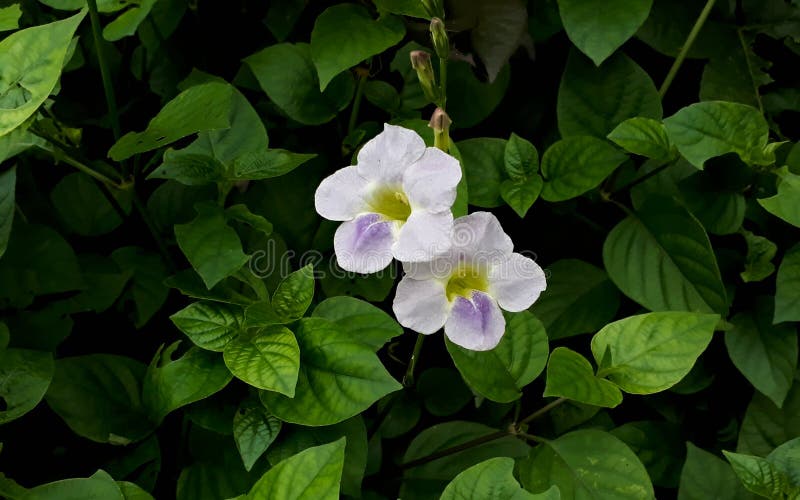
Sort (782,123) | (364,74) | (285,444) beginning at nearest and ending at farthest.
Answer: (285,444) → (364,74) → (782,123)

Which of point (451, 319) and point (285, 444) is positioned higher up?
point (451, 319)

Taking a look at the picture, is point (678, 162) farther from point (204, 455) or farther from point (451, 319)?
point (204, 455)

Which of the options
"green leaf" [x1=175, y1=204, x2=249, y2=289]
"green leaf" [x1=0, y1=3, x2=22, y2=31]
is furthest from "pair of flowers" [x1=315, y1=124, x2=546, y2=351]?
"green leaf" [x1=0, y1=3, x2=22, y2=31]

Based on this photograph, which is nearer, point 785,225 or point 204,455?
point 204,455

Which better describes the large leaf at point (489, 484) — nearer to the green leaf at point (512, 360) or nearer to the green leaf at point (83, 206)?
the green leaf at point (512, 360)

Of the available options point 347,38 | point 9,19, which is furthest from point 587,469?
point 9,19

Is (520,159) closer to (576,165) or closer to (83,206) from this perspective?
(576,165)

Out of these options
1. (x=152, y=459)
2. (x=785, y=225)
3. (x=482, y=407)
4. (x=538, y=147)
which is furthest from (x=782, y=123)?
(x=152, y=459)
